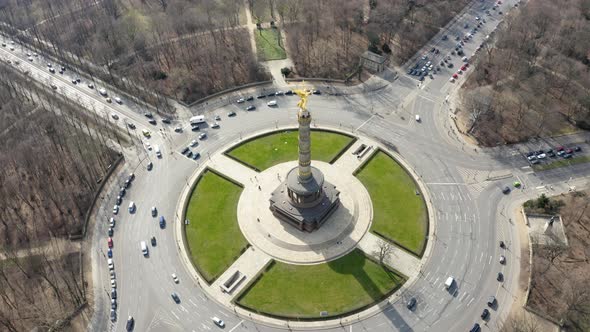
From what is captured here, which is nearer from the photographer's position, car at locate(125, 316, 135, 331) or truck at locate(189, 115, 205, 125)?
car at locate(125, 316, 135, 331)

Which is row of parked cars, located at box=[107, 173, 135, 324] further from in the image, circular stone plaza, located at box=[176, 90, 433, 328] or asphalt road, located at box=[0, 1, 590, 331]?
circular stone plaza, located at box=[176, 90, 433, 328]

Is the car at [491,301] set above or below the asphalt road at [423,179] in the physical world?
below

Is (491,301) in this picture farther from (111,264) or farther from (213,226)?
(111,264)

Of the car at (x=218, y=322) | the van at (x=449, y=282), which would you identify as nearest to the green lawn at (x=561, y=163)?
the van at (x=449, y=282)

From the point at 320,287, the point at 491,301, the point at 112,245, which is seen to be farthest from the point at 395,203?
the point at 112,245

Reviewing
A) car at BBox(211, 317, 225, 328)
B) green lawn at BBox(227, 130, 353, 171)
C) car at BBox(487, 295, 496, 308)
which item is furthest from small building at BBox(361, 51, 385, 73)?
car at BBox(211, 317, 225, 328)

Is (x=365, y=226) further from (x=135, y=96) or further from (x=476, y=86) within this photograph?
(x=135, y=96)

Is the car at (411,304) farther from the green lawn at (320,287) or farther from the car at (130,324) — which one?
the car at (130,324)

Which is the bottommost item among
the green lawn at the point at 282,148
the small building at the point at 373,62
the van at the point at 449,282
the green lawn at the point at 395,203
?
the van at the point at 449,282
